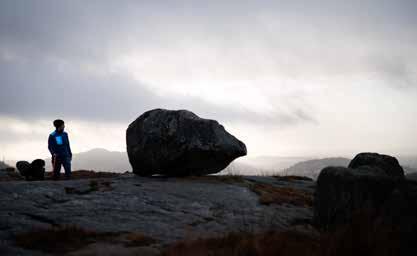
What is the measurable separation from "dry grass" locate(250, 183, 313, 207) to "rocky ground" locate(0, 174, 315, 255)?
0.04 meters

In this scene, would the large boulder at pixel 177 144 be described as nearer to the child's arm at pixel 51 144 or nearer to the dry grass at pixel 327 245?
the child's arm at pixel 51 144

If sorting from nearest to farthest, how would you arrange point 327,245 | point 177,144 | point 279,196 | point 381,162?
point 327,245
point 279,196
point 177,144
point 381,162

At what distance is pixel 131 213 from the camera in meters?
9.82

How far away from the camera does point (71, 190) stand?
11.8 meters

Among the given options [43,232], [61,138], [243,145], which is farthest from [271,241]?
[61,138]

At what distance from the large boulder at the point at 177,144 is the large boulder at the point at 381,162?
15.9 feet

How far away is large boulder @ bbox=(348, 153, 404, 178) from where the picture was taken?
15094mm

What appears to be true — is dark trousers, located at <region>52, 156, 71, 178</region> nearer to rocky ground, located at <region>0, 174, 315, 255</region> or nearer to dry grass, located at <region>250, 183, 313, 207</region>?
rocky ground, located at <region>0, 174, 315, 255</region>

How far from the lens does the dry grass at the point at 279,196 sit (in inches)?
497

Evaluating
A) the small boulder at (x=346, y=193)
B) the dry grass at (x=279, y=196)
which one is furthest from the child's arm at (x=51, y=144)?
the small boulder at (x=346, y=193)

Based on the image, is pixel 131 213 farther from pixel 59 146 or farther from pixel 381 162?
pixel 381 162

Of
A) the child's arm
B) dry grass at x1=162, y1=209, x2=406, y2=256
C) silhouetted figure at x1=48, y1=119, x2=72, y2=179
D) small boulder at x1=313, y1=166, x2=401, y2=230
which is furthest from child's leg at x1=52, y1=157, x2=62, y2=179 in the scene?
small boulder at x1=313, y1=166, x2=401, y2=230

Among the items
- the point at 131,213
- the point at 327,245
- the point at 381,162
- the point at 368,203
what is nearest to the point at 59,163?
the point at 131,213

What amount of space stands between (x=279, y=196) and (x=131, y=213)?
5.85m
